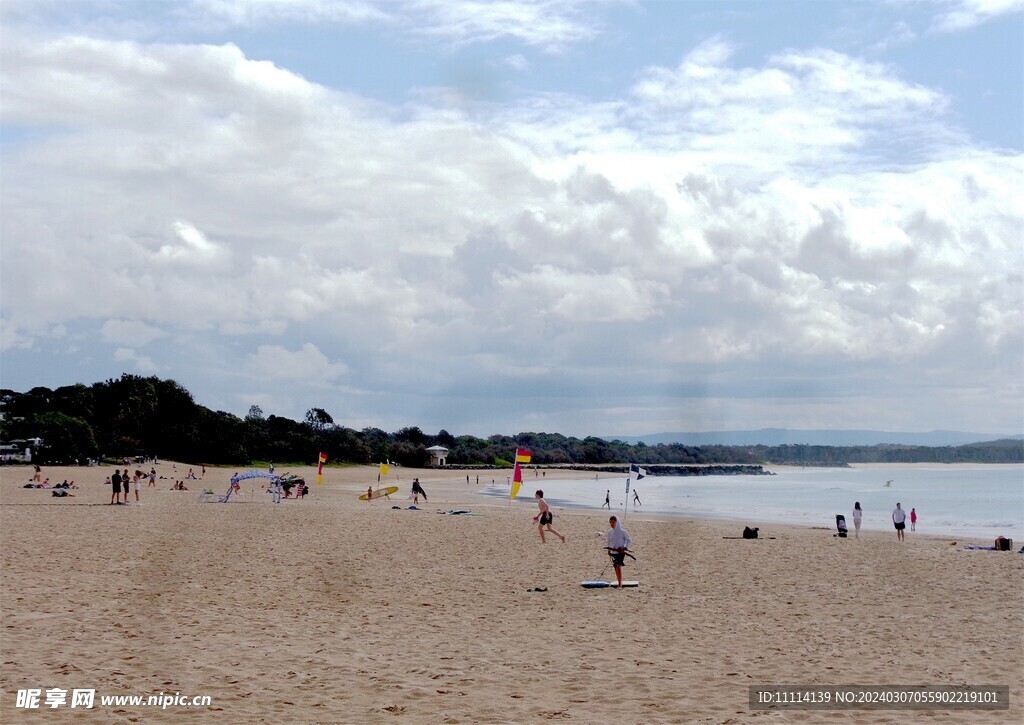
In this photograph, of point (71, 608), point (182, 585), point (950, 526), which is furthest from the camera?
point (950, 526)

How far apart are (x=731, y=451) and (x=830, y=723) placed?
19052 cm

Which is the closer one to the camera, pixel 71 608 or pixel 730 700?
pixel 730 700

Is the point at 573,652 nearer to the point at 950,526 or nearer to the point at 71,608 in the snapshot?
the point at 71,608

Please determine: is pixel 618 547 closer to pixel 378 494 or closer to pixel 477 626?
pixel 477 626

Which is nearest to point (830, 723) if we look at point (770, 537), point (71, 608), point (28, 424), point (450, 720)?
point (450, 720)

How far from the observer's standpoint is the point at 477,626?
11461mm

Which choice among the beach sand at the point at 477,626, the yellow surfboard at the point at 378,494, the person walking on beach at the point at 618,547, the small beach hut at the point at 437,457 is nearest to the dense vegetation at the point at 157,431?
the small beach hut at the point at 437,457

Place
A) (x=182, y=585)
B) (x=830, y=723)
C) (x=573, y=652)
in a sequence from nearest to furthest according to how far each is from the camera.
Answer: (x=830, y=723), (x=573, y=652), (x=182, y=585)

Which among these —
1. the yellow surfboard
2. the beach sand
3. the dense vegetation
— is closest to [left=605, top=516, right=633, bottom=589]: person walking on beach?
the beach sand

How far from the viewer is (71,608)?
11.6m

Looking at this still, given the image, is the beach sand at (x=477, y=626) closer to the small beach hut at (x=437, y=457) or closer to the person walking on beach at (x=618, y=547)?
the person walking on beach at (x=618, y=547)

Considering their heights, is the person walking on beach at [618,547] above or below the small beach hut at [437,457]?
above

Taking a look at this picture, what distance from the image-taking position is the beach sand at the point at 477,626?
8109 millimetres

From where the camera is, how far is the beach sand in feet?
26.6
